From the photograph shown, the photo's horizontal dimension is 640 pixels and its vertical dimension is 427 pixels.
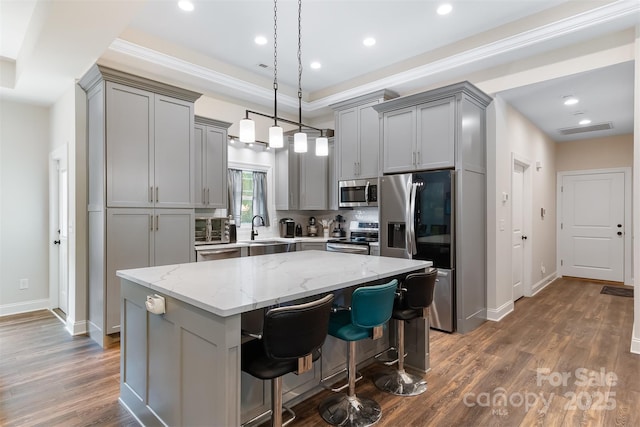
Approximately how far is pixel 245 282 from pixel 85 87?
10.3 ft

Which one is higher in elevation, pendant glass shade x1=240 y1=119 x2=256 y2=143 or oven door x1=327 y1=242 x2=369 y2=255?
pendant glass shade x1=240 y1=119 x2=256 y2=143

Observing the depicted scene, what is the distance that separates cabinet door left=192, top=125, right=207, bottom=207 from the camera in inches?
176

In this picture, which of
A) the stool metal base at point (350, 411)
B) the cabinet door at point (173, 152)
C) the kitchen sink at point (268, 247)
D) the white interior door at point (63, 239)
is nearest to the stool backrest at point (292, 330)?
the stool metal base at point (350, 411)

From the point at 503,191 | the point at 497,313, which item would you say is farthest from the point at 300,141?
the point at 497,313

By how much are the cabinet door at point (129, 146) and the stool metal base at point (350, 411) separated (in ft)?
8.81

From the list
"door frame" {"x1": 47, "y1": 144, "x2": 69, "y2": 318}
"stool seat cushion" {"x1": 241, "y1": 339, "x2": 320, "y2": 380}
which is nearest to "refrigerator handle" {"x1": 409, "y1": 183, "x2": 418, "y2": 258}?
"stool seat cushion" {"x1": 241, "y1": 339, "x2": 320, "y2": 380}

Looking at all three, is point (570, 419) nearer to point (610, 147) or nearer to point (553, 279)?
point (553, 279)

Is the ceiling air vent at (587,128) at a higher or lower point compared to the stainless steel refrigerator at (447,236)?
higher

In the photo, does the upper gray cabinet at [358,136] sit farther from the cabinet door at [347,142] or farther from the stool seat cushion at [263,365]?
the stool seat cushion at [263,365]

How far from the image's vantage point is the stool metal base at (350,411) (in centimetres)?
214

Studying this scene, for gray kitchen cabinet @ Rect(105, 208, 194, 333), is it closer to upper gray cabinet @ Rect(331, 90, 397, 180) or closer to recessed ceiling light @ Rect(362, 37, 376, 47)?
upper gray cabinet @ Rect(331, 90, 397, 180)

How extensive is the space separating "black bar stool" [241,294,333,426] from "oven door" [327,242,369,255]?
2.90 m

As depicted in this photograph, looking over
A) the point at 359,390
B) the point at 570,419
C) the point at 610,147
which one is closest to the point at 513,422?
the point at 570,419

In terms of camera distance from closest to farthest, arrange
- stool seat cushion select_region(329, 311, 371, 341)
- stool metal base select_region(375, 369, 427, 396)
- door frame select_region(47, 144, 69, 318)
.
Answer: stool seat cushion select_region(329, 311, 371, 341) → stool metal base select_region(375, 369, 427, 396) → door frame select_region(47, 144, 69, 318)
